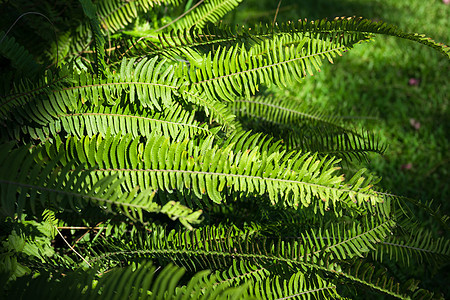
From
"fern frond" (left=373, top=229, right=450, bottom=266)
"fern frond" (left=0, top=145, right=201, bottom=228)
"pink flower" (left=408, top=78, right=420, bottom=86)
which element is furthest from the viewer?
"pink flower" (left=408, top=78, right=420, bottom=86)

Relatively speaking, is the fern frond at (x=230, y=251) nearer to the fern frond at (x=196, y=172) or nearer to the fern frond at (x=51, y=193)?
the fern frond at (x=196, y=172)

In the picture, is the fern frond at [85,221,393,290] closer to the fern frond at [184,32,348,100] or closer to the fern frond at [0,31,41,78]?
the fern frond at [184,32,348,100]

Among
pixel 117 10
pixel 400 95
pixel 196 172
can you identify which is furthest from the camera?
pixel 400 95

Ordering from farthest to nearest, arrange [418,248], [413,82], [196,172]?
[413,82] → [418,248] → [196,172]

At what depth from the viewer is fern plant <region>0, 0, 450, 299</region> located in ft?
2.45

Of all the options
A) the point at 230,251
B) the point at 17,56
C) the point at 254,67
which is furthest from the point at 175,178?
the point at 17,56

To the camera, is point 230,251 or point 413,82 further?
point 413,82

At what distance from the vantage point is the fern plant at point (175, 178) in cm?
75

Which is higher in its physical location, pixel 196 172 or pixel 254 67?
pixel 254 67

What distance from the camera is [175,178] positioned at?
0.90 metres

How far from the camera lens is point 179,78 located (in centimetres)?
107

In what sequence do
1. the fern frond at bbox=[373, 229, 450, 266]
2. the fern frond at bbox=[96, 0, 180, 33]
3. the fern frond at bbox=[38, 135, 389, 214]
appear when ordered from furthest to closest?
the fern frond at bbox=[96, 0, 180, 33] → the fern frond at bbox=[373, 229, 450, 266] → the fern frond at bbox=[38, 135, 389, 214]

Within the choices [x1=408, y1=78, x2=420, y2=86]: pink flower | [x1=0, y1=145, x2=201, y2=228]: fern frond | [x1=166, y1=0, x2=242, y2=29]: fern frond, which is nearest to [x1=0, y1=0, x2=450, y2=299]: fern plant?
[x1=0, y1=145, x2=201, y2=228]: fern frond

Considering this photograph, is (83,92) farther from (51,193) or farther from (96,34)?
(51,193)
